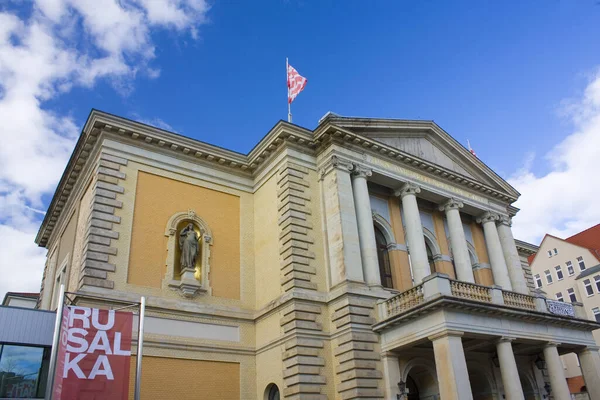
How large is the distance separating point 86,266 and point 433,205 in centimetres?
1602

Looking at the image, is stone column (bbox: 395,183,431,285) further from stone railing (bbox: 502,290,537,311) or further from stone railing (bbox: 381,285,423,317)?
stone railing (bbox: 502,290,537,311)

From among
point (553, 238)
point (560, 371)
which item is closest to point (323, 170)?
point (560, 371)

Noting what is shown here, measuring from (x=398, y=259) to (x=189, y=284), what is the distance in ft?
29.0

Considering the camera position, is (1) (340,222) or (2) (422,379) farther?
(2) (422,379)

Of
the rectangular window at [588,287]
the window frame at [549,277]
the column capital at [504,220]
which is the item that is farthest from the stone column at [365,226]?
the window frame at [549,277]

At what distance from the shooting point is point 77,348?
43.4ft

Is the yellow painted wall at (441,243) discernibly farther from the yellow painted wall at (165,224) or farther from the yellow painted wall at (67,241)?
the yellow painted wall at (67,241)

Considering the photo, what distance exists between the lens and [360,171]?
22.7 meters

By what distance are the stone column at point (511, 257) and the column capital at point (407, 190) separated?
21.1ft

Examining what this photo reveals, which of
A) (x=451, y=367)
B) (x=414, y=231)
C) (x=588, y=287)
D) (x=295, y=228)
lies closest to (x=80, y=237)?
(x=295, y=228)

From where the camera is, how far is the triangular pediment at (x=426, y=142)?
23480 millimetres

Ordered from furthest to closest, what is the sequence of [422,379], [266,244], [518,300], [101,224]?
1. [266,244]
2. [422,379]
3. [518,300]
4. [101,224]

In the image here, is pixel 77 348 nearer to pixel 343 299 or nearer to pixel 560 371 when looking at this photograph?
pixel 343 299

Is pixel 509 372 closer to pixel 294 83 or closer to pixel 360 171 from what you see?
pixel 360 171
